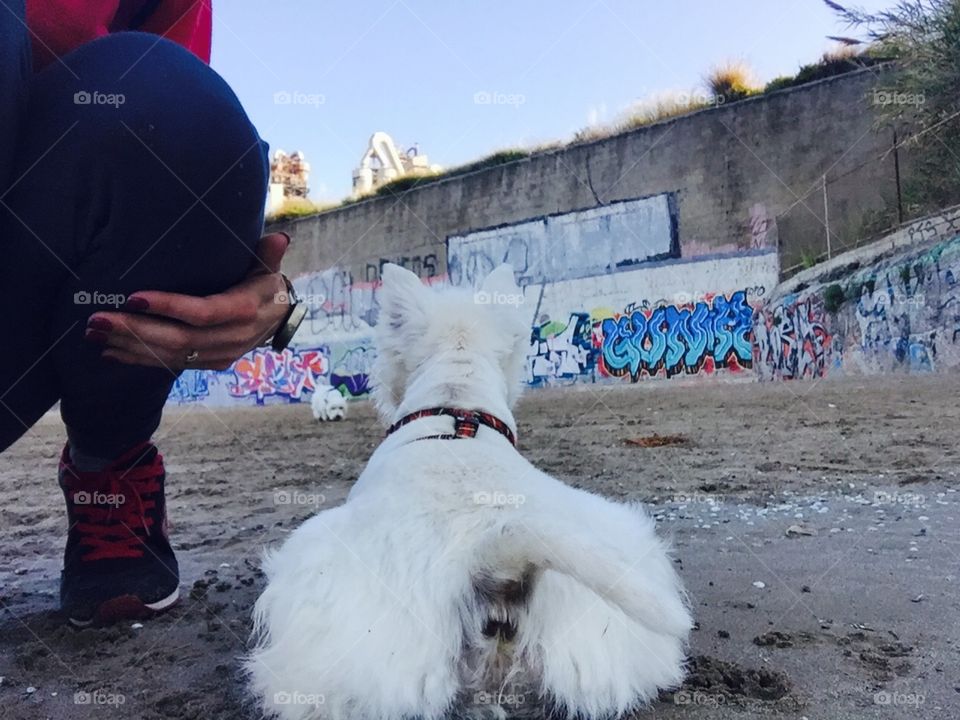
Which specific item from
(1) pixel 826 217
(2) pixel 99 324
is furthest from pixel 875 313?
(2) pixel 99 324

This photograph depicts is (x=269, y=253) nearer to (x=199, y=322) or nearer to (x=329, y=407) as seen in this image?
(x=199, y=322)

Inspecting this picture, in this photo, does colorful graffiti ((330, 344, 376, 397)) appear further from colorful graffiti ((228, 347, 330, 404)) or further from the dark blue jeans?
the dark blue jeans

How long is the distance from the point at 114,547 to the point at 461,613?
1.20 metres

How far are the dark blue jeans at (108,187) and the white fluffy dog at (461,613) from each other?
25.7 inches

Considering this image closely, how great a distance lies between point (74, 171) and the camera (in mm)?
1329

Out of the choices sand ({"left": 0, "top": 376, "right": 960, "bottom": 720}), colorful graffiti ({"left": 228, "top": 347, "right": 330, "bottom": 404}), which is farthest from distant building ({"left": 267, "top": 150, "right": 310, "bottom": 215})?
sand ({"left": 0, "top": 376, "right": 960, "bottom": 720})

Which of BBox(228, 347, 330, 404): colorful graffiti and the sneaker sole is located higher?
BBox(228, 347, 330, 404): colorful graffiti

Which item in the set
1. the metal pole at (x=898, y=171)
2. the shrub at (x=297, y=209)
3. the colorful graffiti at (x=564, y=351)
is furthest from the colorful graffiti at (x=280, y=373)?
the metal pole at (x=898, y=171)

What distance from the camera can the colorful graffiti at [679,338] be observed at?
1334cm

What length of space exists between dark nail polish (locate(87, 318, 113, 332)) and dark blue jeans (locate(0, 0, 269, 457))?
17cm

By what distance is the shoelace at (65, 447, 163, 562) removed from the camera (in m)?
2.04

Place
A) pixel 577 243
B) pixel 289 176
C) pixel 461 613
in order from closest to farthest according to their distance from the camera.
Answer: pixel 461 613, pixel 577 243, pixel 289 176

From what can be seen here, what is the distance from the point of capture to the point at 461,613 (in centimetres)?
145

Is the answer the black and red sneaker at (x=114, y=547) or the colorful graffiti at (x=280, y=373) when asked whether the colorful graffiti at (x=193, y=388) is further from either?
the black and red sneaker at (x=114, y=547)
